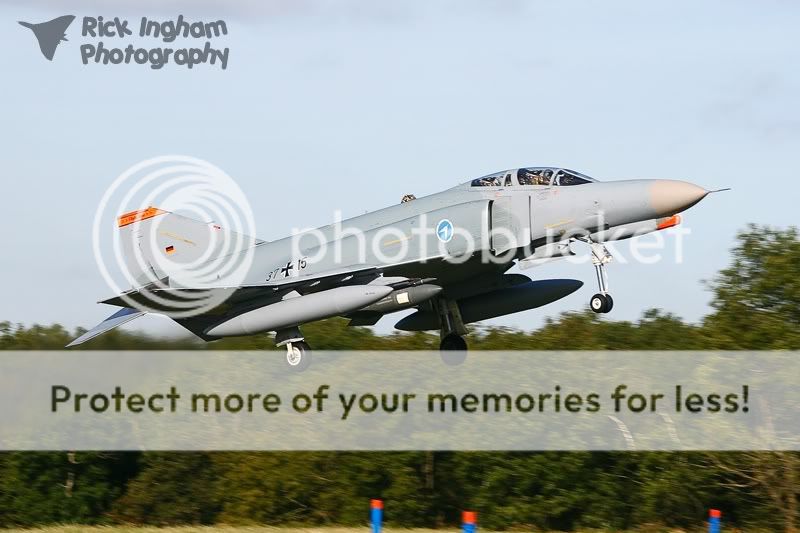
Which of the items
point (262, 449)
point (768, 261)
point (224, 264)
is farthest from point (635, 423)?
point (224, 264)

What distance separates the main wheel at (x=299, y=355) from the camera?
19.2m

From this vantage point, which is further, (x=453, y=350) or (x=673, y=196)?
(x=453, y=350)

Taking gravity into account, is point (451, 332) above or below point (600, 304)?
below

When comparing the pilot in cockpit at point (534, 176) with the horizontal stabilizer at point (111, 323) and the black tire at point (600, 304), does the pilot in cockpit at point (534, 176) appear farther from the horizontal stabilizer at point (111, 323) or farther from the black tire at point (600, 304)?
the horizontal stabilizer at point (111, 323)

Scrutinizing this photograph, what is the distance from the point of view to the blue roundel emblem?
58.2 ft

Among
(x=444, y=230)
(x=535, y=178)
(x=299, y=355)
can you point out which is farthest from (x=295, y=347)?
(x=535, y=178)

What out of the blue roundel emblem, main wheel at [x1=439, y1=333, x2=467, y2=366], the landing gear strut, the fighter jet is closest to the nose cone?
the fighter jet

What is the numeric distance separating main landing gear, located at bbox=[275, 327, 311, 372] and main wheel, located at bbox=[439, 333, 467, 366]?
2.49 m

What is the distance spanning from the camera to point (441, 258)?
17656mm

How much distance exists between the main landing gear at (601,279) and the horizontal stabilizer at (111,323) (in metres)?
8.21

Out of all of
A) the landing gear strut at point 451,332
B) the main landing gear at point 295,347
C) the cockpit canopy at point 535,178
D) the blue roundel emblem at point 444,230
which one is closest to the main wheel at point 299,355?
the main landing gear at point 295,347

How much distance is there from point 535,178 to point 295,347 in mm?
5099

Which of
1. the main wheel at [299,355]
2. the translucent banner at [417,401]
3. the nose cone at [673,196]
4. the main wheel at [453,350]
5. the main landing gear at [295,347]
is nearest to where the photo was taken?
the nose cone at [673,196]

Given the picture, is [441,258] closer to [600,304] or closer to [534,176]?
[534,176]
